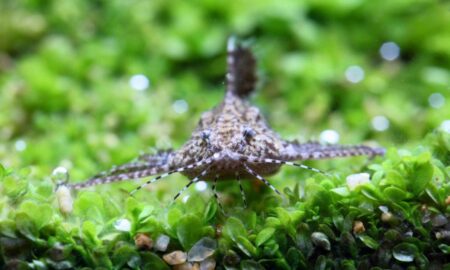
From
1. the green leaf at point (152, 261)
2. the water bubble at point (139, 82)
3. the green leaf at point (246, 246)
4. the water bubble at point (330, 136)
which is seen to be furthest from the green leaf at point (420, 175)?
the water bubble at point (139, 82)

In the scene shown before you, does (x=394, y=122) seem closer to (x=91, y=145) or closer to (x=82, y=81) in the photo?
(x=91, y=145)

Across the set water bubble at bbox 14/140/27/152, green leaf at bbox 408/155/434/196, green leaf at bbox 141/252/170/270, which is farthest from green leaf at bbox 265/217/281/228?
water bubble at bbox 14/140/27/152

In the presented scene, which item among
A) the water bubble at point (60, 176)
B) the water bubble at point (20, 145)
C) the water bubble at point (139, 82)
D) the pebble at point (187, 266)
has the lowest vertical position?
the pebble at point (187, 266)

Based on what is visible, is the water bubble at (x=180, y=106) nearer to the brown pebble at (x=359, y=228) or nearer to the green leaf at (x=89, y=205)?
the green leaf at (x=89, y=205)

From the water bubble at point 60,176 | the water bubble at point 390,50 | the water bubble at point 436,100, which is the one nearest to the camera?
the water bubble at point 60,176

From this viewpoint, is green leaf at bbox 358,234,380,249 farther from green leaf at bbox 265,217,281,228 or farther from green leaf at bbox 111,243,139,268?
green leaf at bbox 111,243,139,268

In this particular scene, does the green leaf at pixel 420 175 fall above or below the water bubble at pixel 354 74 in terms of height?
below

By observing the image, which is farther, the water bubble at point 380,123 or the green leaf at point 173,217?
the water bubble at point 380,123
